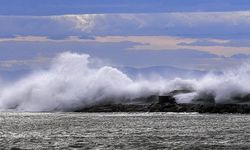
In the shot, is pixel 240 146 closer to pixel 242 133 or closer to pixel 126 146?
pixel 126 146

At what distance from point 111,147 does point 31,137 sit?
31514mm

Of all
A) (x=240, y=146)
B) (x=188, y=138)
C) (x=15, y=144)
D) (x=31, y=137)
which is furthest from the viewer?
(x=31, y=137)

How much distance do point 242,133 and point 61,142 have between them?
128ft

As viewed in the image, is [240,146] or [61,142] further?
[61,142]

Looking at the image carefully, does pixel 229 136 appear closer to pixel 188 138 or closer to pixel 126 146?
pixel 188 138

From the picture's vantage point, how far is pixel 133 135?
138500 millimetres

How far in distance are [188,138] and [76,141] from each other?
68.3ft

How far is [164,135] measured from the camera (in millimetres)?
137125

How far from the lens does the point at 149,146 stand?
110 meters

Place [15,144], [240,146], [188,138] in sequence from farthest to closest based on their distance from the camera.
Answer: [188,138]
[15,144]
[240,146]

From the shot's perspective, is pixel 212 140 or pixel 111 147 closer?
pixel 111 147

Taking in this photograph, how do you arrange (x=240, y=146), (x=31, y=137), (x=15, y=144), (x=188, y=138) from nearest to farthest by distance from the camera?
(x=240, y=146) < (x=15, y=144) < (x=188, y=138) < (x=31, y=137)

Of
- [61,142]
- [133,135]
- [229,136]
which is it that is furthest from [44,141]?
[229,136]

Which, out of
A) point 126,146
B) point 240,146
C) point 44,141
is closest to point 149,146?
point 126,146
